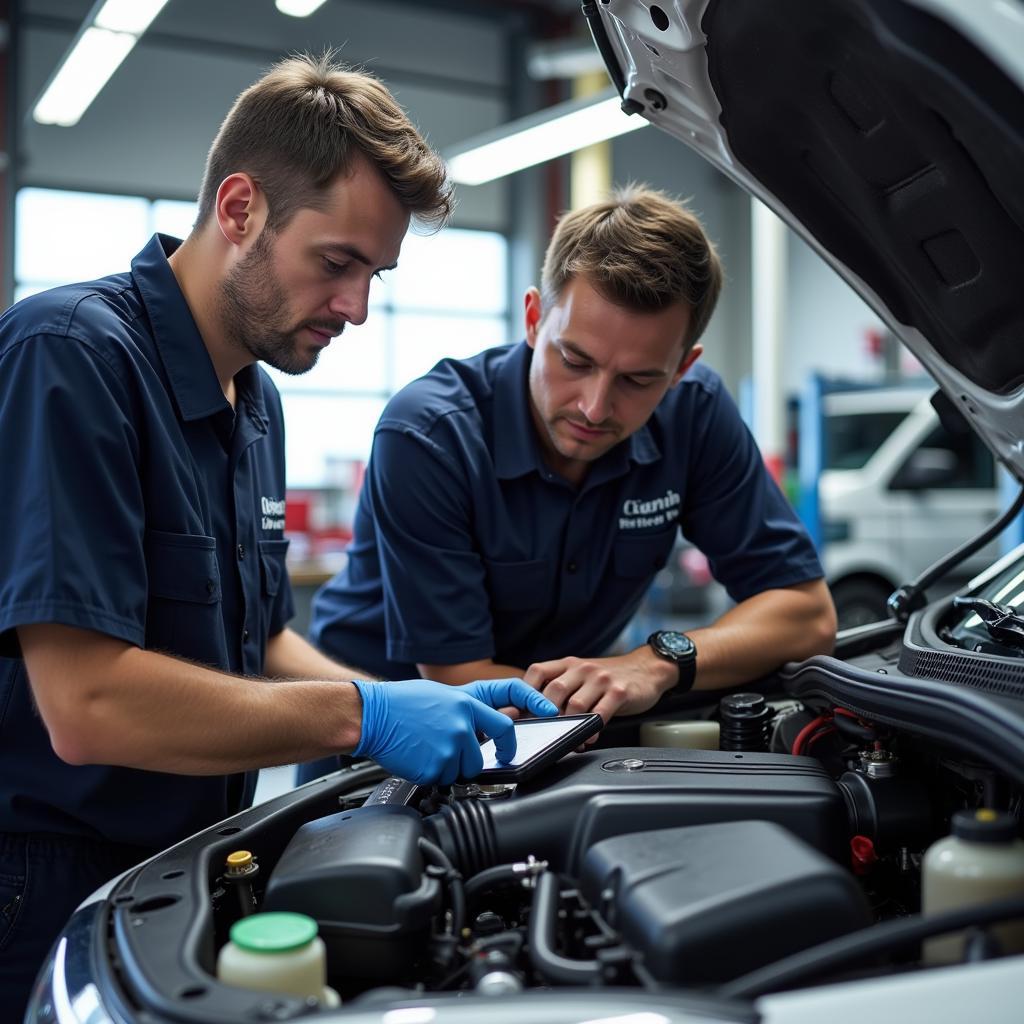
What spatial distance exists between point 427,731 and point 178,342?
0.60 meters

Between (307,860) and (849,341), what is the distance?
1013cm

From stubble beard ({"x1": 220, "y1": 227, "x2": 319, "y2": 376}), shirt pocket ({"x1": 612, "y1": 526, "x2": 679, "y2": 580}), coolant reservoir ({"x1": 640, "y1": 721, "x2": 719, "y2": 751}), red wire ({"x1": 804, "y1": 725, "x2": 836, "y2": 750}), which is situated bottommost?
coolant reservoir ({"x1": 640, "y1": 721, "x2": 719, "y2": 751})

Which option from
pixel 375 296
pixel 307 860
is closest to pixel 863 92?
pixel 307 860

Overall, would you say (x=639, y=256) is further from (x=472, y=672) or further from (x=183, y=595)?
(x=183, y=595)

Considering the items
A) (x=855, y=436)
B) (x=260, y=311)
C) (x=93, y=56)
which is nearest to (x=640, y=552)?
(x=260, y=311)

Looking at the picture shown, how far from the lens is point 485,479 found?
5.83 feet

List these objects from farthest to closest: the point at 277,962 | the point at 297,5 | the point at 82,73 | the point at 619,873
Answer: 1. the point at 82,73
2. the point at 297,5
3. the point at 619,873
4. the point at 277,962

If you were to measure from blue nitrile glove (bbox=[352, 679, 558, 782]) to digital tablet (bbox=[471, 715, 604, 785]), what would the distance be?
20 millimetres

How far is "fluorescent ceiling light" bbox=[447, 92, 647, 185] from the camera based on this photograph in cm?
526

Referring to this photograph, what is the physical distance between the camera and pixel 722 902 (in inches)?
33.5

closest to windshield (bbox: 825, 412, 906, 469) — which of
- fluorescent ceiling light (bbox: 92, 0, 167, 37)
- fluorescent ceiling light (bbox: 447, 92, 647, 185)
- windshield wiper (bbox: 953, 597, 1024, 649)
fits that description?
fluorescent ceiling light (bbox: 447, 92, 647, 185)

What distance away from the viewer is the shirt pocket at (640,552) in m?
1.90

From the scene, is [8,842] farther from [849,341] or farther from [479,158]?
[849,341]

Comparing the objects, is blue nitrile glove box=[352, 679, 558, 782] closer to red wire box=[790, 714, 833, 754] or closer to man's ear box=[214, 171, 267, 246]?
red wire box=[790, 714, 833, 754]
